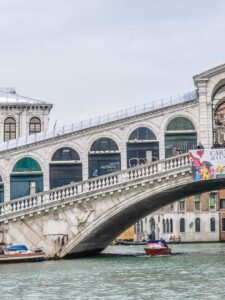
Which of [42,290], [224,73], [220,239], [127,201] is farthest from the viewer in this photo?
[220,239]

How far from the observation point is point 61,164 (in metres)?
36.2

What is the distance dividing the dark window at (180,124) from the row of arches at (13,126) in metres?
11.9

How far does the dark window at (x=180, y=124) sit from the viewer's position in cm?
3572

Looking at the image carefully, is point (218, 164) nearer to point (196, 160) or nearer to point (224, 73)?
point (196, 160)

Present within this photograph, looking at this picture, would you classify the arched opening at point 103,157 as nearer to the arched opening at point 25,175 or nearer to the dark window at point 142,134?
the dark window at point 142,134

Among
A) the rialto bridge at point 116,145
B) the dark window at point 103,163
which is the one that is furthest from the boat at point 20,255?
the dark window at point 103,163

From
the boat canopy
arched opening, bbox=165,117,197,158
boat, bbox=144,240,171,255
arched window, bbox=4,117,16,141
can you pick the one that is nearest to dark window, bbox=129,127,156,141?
arched opening, bbox=165,117,197,158

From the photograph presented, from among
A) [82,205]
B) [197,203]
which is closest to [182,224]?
[197,203]

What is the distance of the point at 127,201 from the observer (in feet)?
109

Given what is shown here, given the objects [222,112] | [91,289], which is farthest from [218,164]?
[91,289]

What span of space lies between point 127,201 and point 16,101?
1482cm

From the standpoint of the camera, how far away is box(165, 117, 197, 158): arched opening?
35.7m

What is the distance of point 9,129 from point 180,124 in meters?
13.1

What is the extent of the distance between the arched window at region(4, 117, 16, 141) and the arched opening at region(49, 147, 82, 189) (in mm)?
9921
